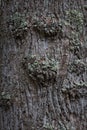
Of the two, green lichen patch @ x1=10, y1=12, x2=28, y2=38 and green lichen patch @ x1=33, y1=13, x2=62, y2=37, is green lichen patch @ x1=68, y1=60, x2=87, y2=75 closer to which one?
Result: green lichen patch @ x1=33, y1=13, x2=62, y2=37

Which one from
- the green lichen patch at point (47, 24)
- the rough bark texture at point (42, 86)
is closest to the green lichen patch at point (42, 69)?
the rough bark texture at point (42, 86)

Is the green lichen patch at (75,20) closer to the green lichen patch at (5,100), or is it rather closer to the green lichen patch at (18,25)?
the green lichen patch at (18,25)

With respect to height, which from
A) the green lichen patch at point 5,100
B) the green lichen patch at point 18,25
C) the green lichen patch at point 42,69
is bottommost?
the green lichen patch at point 5,100

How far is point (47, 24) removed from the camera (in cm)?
144

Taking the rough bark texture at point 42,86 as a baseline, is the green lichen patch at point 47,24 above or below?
above

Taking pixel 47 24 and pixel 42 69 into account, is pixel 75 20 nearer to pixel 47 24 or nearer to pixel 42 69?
pixel 47 24

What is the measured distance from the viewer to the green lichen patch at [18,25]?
4.78 ft

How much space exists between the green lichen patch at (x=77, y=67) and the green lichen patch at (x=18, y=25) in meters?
0.26

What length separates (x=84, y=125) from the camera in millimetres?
1378

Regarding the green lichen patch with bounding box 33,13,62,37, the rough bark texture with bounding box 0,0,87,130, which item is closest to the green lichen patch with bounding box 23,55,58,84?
the rough bark texture with bounding box 0,0,87,130

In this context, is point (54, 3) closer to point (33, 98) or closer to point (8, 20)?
point (8, 20)

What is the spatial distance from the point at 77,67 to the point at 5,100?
13.5 inches

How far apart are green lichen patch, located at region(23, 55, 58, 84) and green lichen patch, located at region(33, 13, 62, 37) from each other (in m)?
0.12

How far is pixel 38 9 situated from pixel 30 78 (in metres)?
0.31
